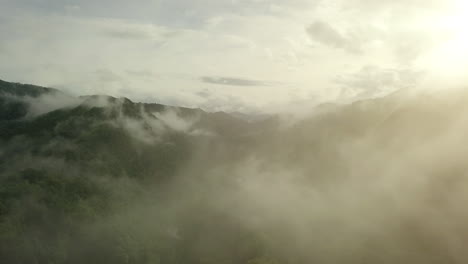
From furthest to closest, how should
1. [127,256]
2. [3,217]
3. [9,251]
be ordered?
[127,256], [3,217], [9,251]

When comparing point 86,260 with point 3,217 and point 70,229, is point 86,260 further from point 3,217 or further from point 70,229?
point 3,217

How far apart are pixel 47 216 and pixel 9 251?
1280 inches

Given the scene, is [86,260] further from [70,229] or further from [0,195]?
[0,195]

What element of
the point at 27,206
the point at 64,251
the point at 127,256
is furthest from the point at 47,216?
the point at 127,256

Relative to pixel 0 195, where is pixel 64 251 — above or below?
below

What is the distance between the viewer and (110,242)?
650 ft

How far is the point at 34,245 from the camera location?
570ft

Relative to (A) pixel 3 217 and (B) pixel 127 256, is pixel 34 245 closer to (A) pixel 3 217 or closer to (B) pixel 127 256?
(A) pixel 3 217

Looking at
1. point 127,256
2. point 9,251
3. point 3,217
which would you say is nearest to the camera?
point 9,251

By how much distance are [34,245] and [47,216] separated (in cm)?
2353

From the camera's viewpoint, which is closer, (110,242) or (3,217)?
(3,217)

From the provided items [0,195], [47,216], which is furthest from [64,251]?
[0,195]

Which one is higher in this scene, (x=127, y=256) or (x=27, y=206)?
(x=27, y=206)

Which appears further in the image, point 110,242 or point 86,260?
point 110,242
